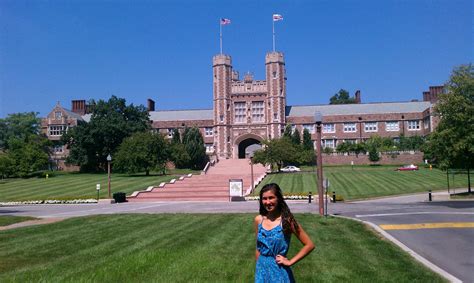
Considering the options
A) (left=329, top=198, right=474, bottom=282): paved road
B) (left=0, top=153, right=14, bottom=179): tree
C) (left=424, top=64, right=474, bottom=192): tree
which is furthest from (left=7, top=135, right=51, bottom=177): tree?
(left=329, top=198, right=474, bottom=282): paved road

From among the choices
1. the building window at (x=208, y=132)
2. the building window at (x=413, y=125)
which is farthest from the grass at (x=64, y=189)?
the building window at (x=413, y=125)

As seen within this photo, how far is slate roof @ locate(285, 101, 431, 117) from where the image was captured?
256 feet

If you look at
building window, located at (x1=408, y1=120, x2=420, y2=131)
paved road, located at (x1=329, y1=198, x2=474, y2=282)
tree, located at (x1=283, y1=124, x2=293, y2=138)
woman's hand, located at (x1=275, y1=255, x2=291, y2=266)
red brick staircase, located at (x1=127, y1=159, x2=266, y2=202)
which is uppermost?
building window, located at (x1=408, y1=120, x2=420, y2=131)

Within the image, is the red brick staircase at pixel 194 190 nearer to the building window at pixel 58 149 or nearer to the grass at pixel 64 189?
the grass at pixel 64 189

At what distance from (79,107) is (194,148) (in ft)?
116

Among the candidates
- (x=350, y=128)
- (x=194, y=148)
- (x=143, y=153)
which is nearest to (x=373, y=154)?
(x=350, y=128)

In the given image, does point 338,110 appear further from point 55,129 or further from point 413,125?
point 55,129

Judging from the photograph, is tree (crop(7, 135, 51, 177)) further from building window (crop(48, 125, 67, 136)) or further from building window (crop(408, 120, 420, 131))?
building window (crop(408, 120, 420, 131))

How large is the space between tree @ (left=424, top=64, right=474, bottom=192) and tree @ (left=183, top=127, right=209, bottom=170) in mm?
42832

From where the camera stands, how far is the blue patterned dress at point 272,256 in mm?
4742

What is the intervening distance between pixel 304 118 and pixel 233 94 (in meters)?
12.0

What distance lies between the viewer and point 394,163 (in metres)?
65.6

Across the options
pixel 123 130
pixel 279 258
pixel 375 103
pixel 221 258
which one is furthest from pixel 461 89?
pixel 375 103

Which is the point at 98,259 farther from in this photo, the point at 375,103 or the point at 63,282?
the point at 375,103
